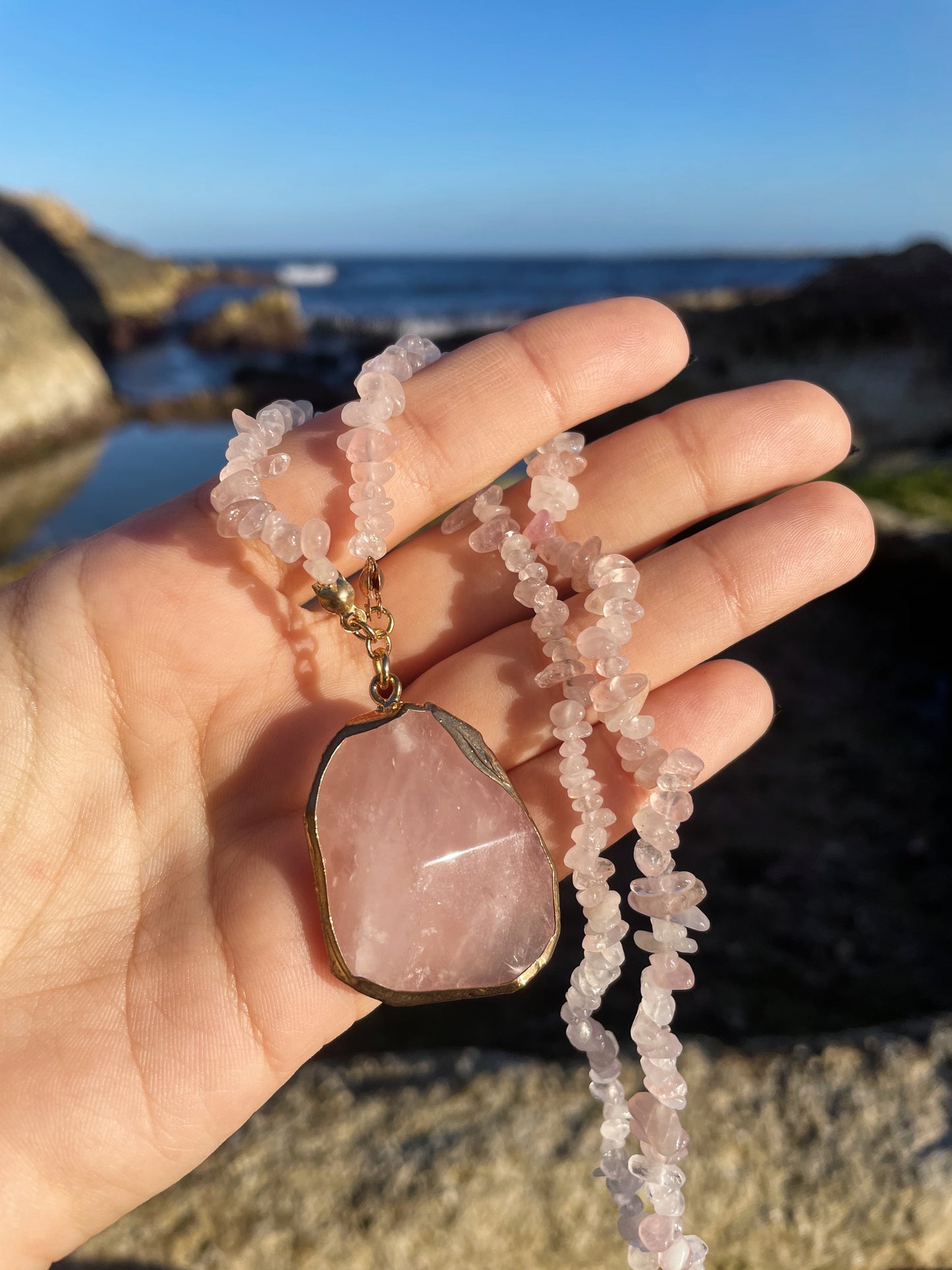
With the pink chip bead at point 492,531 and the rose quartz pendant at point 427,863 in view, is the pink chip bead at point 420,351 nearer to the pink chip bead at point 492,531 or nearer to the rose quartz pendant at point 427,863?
the pink chip bead at point 492,531

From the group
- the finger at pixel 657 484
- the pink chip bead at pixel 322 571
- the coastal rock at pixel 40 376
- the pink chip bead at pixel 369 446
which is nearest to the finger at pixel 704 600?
the finger at pixel 657 484

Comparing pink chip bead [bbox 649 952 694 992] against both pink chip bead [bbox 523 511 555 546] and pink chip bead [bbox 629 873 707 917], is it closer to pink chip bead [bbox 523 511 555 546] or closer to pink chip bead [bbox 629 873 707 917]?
pink chip bead [bbox 629 873 707 917]

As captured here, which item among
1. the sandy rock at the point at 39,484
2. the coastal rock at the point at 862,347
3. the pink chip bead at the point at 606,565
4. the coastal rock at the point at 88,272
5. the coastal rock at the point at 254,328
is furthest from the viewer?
the coastal rock at the point at 254,328

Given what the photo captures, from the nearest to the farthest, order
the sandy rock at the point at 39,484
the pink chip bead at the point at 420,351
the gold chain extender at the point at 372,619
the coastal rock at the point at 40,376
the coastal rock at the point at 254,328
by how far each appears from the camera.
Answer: the gold chain extender at the point at 372,619 < the pink chip bead at the point at 420,351 < the sandy rock at the point at 39,484 < the coastal rock at the point at 40,376 < the coastal rock at the point at 254,328

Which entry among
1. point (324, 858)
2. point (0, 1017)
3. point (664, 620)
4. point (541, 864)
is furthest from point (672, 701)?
point (0, 1017)

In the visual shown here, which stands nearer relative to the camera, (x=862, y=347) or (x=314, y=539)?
(x=314, y=539)

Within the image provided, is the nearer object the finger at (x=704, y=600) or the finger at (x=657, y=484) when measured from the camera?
the finger at (x=704, y=600)

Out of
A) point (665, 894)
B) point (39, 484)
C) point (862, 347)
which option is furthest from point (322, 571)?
point (39, 484)

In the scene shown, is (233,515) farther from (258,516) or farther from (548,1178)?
(548,1178)
